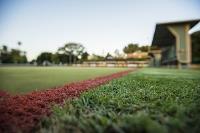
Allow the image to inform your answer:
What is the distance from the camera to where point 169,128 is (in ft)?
9.17

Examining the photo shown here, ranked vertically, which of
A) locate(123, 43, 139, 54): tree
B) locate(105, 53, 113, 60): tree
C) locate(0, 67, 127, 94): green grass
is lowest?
locate(0, 67, 127, 94): green grass

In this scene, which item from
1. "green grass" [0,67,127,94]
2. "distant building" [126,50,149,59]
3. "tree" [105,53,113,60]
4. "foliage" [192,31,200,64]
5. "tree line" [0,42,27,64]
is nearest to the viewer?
"green grass" [0,67,127,94]

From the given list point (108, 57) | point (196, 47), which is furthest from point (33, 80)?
point (108, 57)

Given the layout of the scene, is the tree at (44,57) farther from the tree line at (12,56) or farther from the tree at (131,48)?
the tree at (131,48)

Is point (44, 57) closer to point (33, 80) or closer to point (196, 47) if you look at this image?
point (196, 47)

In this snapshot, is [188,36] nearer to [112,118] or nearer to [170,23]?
[170,23]

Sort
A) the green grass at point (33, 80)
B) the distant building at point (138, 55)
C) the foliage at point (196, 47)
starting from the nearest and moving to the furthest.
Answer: the green grass at point (33, 80) < the foliage at point (196, 47) < the distant building at point (138, 55)

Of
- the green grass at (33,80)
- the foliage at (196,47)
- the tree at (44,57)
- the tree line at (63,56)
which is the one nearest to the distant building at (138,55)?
the tree line at (63,56)

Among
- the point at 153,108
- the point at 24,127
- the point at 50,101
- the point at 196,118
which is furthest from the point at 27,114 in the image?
the point at 196,118

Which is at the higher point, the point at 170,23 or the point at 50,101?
the point at 170,23

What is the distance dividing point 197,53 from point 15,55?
8423 cm

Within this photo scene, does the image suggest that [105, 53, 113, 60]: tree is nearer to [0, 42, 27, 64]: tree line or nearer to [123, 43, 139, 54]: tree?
[123, 43, 139, 54]: tree

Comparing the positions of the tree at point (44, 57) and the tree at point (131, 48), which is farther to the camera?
the tree at point (44, 57)

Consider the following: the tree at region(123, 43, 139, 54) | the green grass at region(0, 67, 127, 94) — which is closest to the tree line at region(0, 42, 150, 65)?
the tree at region(123, 43, 139, 54)
